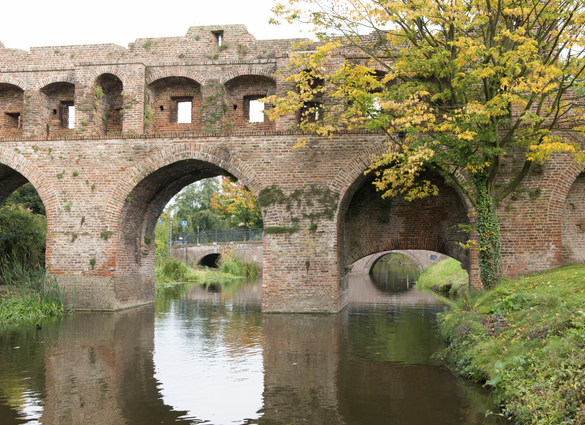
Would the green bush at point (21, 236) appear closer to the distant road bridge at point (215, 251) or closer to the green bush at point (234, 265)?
the green bush at point (234, 265)

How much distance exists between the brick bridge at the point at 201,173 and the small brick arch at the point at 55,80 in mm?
32

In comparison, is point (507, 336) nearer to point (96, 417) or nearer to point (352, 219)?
point (96, 417)

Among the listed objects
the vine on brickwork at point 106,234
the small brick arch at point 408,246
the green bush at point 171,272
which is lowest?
the green bush at point 171,272

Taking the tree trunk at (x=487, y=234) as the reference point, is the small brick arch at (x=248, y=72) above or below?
above

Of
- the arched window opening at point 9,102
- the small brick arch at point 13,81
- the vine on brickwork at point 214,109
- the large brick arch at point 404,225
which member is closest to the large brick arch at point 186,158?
the vine on brickwork at point 214,109

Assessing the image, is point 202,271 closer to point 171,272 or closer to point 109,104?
point 171,272

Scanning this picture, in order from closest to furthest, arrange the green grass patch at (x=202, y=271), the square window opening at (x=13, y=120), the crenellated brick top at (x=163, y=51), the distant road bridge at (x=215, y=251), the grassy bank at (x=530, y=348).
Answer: the grassy bank at (x=530, y=348) < the crenellated brick top at (x=163, y=51) < the square window opening at (x=13, y=120) < the green grass patch at (x=202, y=271) < the distant road bridge at (x=215, y=251)

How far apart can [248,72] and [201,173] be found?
3.71 meters

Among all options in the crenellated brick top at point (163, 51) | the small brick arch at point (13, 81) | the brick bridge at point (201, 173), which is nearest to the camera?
the brick bridge at point (201, 173)

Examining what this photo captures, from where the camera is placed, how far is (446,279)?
2333 centimetres

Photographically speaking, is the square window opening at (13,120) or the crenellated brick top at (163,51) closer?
the crenellated brick top at (163,51)

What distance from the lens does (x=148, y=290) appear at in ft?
58.8

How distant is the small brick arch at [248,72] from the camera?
15.9m

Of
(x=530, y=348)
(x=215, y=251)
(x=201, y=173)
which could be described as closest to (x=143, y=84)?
(x=201, y=173)
